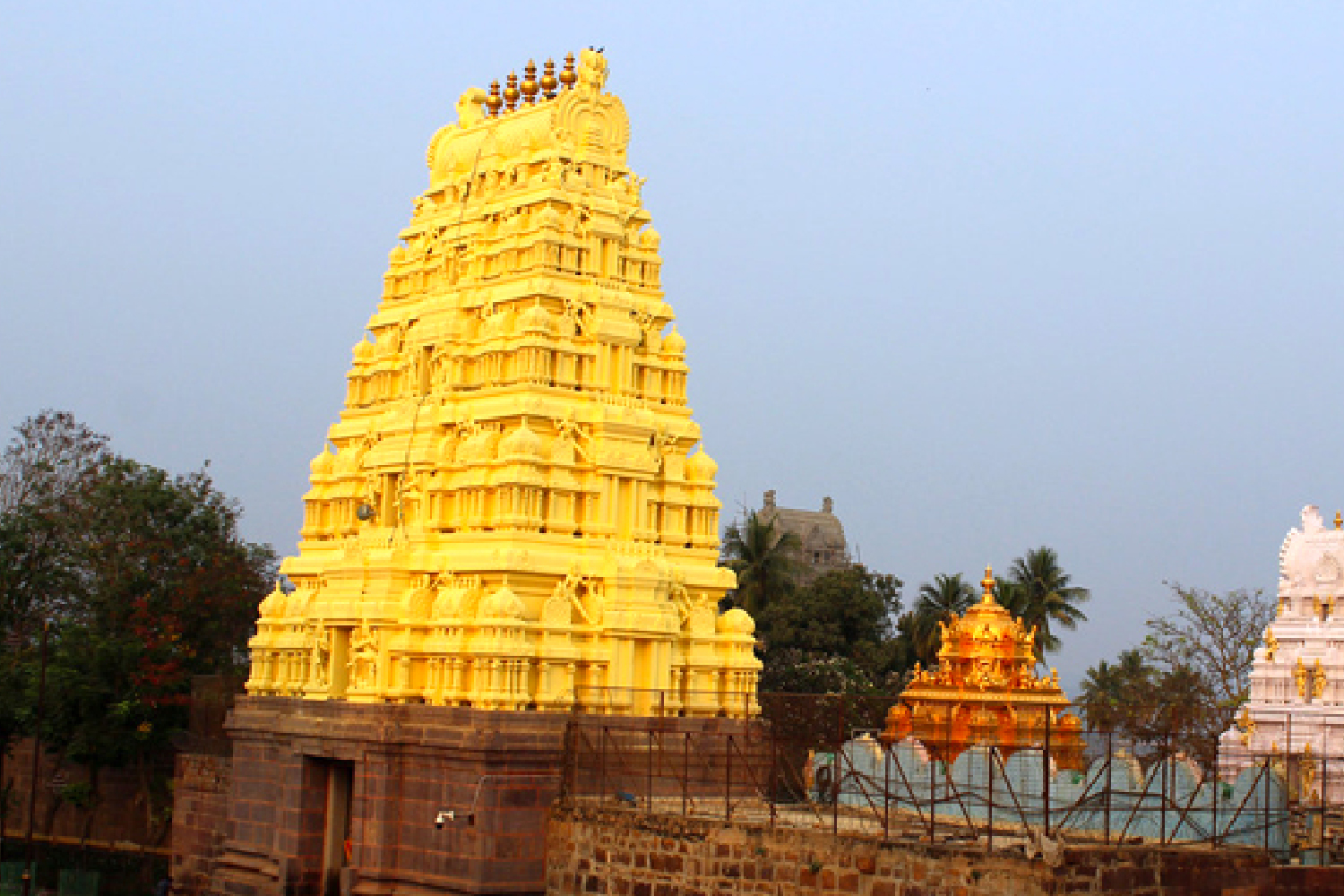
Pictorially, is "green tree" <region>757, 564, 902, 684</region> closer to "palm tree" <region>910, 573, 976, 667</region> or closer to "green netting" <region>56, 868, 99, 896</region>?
"palm tree" <region>910, 573, 976, 667</region>

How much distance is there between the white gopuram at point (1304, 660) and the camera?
30.9 meters

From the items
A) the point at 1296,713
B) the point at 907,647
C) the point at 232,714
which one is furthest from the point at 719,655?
the point at 907,647

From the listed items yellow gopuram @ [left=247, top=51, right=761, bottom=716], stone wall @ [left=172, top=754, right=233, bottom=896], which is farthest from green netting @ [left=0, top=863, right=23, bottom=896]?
yellow gopuram @ [left=247, top=51, right=761, bottom=716]

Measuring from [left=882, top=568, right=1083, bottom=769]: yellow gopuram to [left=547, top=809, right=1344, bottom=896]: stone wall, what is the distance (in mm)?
8494

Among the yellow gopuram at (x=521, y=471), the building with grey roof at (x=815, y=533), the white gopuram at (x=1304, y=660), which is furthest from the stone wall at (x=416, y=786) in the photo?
the building with grey roof at (x=815, y=533)

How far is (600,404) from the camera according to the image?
1013 inches

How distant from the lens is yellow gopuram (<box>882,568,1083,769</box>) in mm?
29234

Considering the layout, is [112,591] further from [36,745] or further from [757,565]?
[757,565]

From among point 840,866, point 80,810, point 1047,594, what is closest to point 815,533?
point 1047,594

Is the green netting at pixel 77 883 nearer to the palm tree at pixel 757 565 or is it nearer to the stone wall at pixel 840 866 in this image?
the stone wall at pixel 840 866

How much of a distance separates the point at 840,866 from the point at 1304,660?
1595 centimetres

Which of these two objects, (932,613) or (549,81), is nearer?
(549,81)

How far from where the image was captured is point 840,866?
741 inches

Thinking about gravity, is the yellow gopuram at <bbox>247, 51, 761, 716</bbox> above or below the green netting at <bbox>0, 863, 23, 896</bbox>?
above
